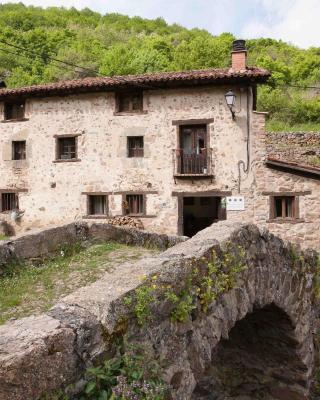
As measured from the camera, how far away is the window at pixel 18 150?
63.9ft

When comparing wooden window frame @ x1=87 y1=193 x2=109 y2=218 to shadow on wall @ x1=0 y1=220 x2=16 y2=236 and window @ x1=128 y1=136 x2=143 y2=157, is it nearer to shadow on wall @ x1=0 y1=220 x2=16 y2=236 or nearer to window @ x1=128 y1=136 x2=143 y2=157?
window @ x1=128 y1=136 x2=143 y2=157

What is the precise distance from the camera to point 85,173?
60.3 feet

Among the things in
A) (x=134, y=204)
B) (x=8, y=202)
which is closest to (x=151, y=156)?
(x=134, y=204)

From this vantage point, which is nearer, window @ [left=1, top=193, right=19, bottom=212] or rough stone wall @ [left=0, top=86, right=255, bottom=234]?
rough stone wall @ [left=0, top=86, right=255, bottom=234]

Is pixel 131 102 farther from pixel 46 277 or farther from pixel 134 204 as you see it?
pixel 46 277

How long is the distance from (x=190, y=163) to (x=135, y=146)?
97.1 inches

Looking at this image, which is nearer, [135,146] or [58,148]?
[135,146]

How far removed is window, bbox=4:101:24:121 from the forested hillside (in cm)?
975

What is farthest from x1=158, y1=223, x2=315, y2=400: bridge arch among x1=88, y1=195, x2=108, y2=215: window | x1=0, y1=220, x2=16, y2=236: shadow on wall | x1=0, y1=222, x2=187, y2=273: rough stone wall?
x1=0, y1=220, x2=16, y2=236: shadow on wall

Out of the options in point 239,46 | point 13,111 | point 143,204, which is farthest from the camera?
point 13,111

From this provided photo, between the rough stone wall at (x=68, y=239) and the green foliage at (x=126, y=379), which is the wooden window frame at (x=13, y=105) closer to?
the rough stone wall at (x=68, y=239)

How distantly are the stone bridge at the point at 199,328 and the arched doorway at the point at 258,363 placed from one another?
2cm

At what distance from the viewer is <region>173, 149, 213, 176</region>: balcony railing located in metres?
17.1

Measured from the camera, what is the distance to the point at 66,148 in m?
18.9
